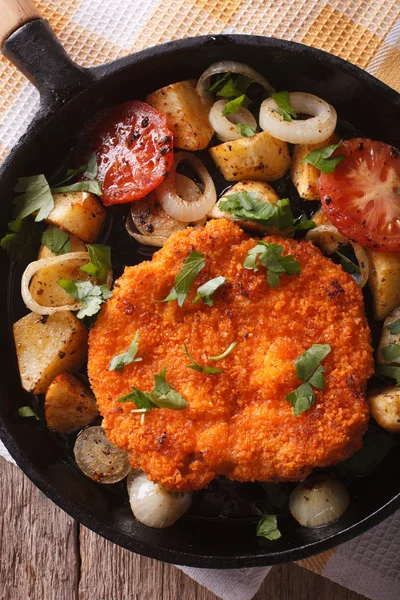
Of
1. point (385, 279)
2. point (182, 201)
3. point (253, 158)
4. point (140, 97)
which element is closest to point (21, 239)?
point (182, 201)

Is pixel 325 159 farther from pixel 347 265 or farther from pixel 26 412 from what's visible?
pixel 26 412

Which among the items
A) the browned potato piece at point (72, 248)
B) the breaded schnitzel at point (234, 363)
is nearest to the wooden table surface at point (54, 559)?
the breaded schnitzel at point (234, 363)

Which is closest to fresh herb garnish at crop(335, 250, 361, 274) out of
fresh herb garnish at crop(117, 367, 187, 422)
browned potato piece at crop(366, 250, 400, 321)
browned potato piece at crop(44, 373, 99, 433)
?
browned potato piece at crop(366, 250, 400, 321)

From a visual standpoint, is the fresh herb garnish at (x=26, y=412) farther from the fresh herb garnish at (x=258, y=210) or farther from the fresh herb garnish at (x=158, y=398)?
the fresh herb garnish at (x=258, y=210)

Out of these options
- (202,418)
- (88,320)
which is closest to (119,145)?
(88,320)

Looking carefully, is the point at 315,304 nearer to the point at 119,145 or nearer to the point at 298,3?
the point at 119,145

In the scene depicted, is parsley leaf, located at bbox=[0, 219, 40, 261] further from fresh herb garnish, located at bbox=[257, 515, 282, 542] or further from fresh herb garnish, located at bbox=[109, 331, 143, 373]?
fresh herb garnish, located at bbox=[257, 515, 282, 542]

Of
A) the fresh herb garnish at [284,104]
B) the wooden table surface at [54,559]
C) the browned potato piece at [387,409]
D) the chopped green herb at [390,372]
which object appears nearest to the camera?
the browned potato piece at [387,409]
